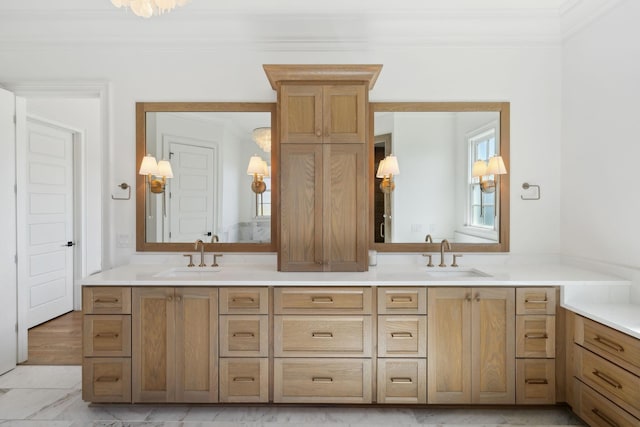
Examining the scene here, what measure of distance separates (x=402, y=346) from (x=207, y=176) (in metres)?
1.92

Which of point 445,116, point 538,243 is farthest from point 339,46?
point 538,243

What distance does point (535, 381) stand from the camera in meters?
2.42

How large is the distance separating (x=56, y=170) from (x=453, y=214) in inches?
168

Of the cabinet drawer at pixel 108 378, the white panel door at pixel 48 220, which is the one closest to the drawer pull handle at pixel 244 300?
the cabinet drawer at pixel 108 378

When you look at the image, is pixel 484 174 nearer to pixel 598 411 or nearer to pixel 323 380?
pixel 598 411

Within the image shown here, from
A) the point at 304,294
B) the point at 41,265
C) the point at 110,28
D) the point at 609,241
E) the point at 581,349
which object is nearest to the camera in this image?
the point at 581,349

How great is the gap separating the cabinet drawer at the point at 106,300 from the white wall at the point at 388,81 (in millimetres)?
699

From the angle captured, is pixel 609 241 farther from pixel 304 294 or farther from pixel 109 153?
pixel 109 153

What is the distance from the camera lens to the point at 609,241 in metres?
2.58

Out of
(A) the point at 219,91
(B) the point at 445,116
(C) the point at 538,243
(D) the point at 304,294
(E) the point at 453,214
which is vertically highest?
(A) the point at 219,91

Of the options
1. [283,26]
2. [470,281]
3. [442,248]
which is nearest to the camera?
[470,281]

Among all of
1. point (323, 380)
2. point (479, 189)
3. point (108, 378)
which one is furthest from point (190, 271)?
point (479, 189)

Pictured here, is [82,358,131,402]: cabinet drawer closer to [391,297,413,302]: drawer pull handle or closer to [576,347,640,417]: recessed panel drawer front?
[391,297,413,302]: drawer pull handle

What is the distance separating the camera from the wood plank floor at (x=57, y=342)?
128 inches
